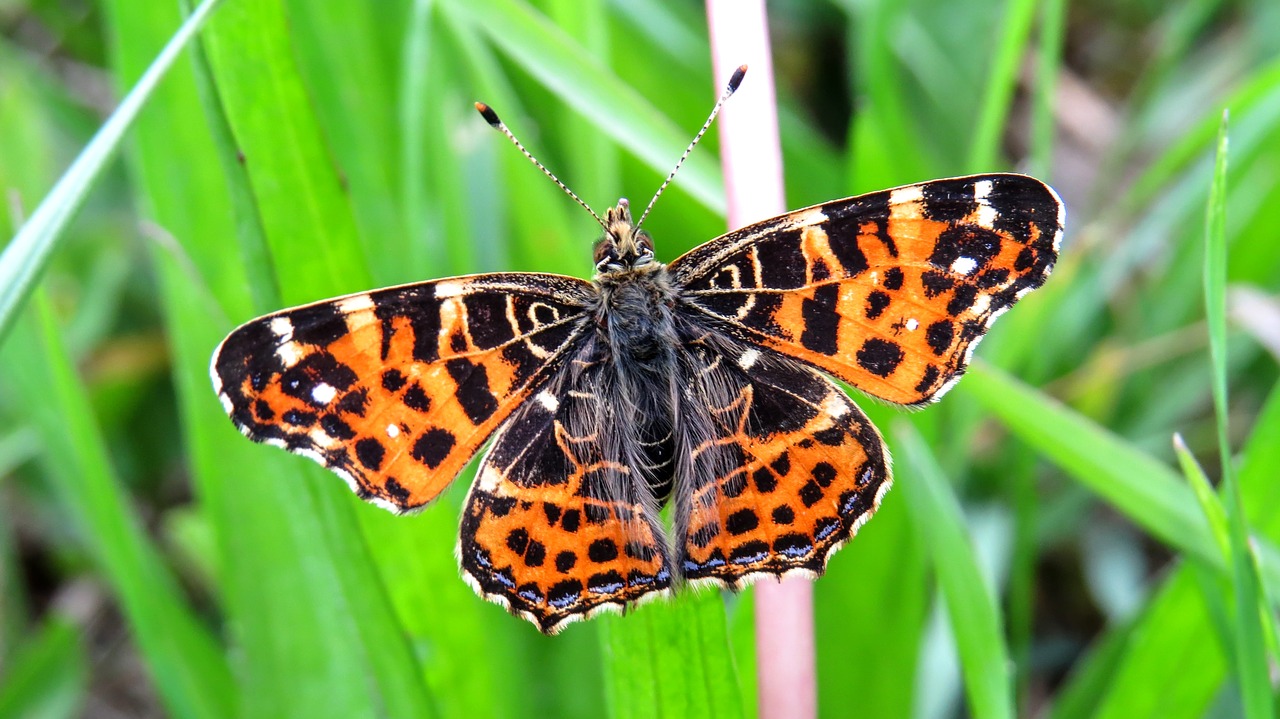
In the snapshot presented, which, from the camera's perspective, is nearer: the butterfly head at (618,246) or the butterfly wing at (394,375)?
the butterfly wing at (394,375)

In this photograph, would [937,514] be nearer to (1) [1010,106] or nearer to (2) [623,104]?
(2) [623,104]

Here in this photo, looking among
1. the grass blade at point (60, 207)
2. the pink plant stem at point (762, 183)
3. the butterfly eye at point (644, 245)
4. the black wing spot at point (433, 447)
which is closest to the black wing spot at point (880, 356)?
the pink plant stem at point (762, 183)

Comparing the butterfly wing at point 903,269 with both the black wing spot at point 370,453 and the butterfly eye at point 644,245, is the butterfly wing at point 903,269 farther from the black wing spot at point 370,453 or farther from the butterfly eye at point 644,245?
the black wing spot at point 370,453

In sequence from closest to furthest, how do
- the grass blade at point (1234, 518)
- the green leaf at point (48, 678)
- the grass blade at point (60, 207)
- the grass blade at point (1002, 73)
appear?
the grass blade at point (60, 207) < the grass blade at point (1234, 518) < the grass blade at point (1002, 73) < the green leaf at point (48, 678)

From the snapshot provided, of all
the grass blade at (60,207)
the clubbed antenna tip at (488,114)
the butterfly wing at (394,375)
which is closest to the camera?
the grass blade at (60,207)

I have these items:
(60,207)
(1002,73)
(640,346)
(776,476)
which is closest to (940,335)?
(776,476)

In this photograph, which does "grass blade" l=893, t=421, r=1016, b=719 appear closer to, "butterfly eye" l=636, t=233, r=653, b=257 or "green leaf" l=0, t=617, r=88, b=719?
"butterfly eye" l=636, t=233, r=653, b=257

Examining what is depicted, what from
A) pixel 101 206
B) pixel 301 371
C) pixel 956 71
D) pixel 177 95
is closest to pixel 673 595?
pixel 301 371

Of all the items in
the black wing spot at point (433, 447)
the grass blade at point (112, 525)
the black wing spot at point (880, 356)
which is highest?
the black wing spot at point (880, 356)
